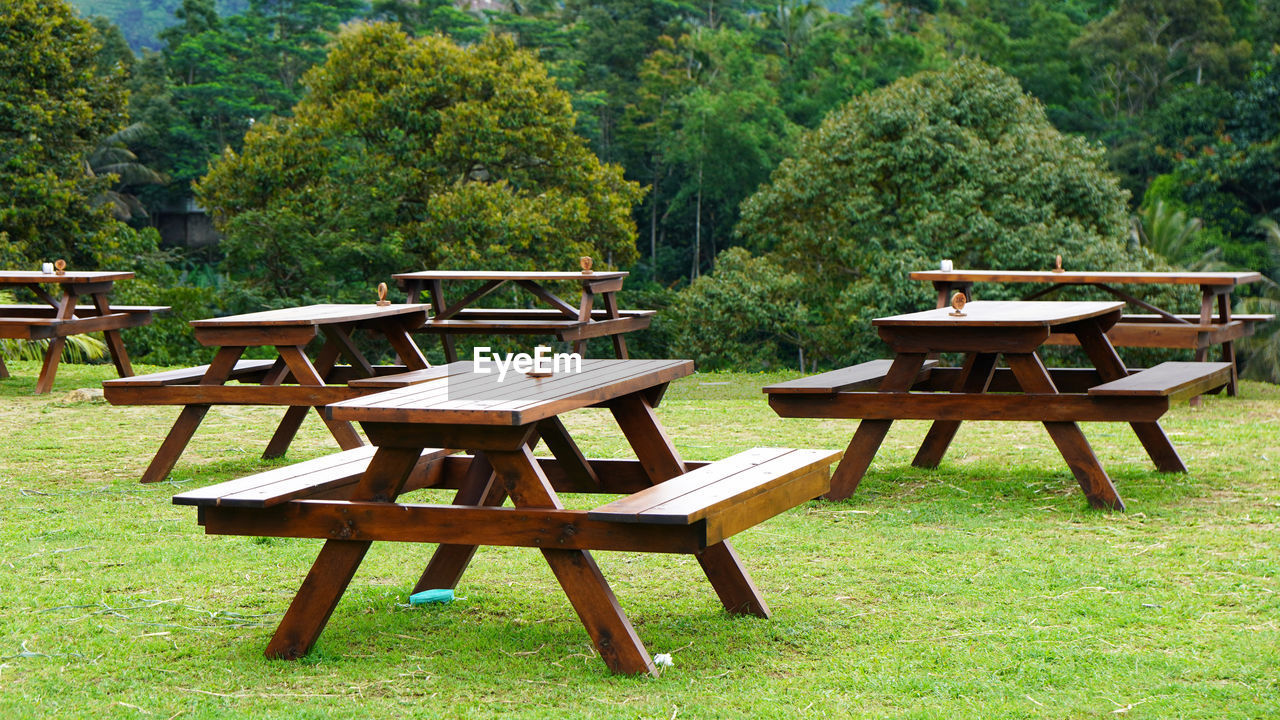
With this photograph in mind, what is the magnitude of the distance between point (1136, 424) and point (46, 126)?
52.7 ft

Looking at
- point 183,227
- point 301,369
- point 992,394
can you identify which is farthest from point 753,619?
point 183,227

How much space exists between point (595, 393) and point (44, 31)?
16680 millimetres

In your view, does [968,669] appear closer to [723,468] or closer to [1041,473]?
[723,468]

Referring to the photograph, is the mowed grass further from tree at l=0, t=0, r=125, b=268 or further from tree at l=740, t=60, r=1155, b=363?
tree at l=0, t=0, r=125, b=268

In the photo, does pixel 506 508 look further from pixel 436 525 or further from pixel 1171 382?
pixel 1171 382

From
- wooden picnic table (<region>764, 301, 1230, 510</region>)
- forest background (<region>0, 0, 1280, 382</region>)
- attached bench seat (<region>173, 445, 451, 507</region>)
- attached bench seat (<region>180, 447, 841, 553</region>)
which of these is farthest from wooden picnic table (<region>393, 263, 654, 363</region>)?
forest background (<region>0, 0, 1280, 382</region>)

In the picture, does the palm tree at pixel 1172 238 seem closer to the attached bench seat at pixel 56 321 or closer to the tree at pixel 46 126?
the tree at pixel 46 126

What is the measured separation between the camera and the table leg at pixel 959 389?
5988mm

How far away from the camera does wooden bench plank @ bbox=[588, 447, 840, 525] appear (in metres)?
2.91

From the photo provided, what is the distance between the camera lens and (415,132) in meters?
22.3

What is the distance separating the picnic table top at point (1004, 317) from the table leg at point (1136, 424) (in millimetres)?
170

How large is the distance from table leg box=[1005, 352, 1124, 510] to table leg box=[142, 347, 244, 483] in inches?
140

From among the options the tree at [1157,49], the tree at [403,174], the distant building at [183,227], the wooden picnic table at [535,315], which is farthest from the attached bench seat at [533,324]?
the distant building at [183,227]

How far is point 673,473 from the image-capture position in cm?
371
